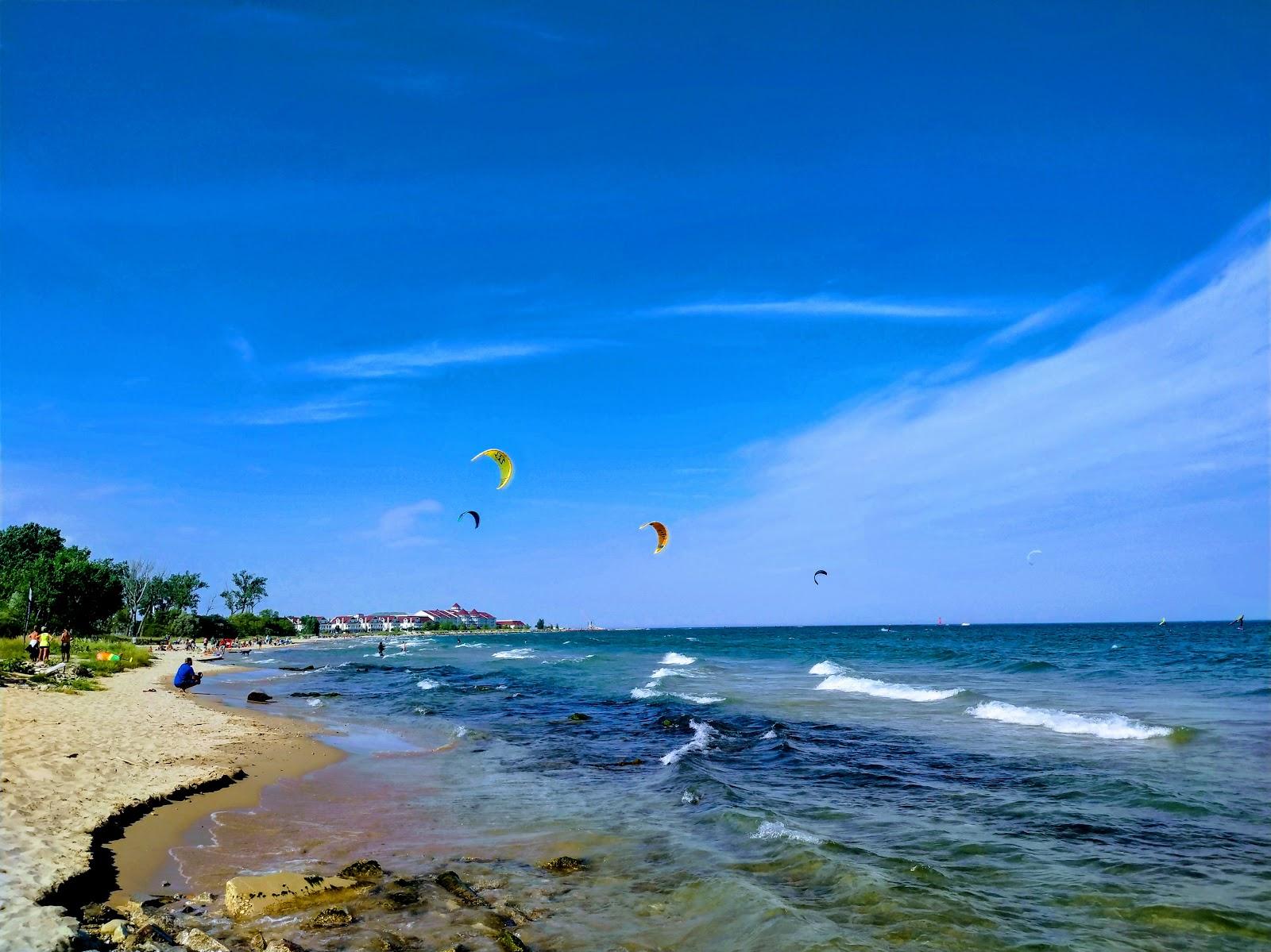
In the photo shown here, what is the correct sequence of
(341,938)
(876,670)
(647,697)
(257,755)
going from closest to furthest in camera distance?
(341,938) → (257,755) → (647,697) → (876,670)

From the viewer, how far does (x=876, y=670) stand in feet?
147

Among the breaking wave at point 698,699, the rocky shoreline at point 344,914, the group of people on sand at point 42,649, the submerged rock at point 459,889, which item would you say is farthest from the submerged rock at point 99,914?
the group of people on sand at point 42,649

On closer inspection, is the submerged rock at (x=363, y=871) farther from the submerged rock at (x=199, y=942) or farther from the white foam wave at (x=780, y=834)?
the white foam wave at (x=780, y=834)

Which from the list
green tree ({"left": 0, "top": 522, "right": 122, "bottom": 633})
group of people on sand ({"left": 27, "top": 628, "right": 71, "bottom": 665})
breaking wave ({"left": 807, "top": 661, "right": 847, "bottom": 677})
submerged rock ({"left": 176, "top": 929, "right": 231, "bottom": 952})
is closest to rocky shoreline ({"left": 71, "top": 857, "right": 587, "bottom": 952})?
submerged rock ({"left": 176, "top": 929, "right": 231, "bottom": 952})

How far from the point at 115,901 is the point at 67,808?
3130mm

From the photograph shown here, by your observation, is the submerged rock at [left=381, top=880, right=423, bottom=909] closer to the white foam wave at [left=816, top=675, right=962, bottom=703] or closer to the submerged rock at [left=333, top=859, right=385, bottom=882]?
the submerged rock at [left=333, top=859, right=385, bottom=882]

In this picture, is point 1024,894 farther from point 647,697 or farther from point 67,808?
point 647,697

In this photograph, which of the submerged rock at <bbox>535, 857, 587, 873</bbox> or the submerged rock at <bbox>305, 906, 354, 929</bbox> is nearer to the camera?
the submerged rock at <bbox>305, 906, 354, 929</bbox>

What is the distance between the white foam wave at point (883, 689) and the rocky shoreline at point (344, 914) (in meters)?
23.1

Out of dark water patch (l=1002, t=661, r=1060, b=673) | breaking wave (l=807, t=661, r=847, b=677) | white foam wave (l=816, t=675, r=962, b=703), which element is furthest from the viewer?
breaking wave (l=807, t=661, r=847, b=677)

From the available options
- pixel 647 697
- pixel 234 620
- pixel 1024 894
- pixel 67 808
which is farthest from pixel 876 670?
pixel 234 620

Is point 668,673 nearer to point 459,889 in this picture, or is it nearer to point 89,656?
point 89,656

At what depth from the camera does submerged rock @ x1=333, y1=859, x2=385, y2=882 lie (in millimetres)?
8875

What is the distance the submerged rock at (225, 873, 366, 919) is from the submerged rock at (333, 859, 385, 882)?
93mm
